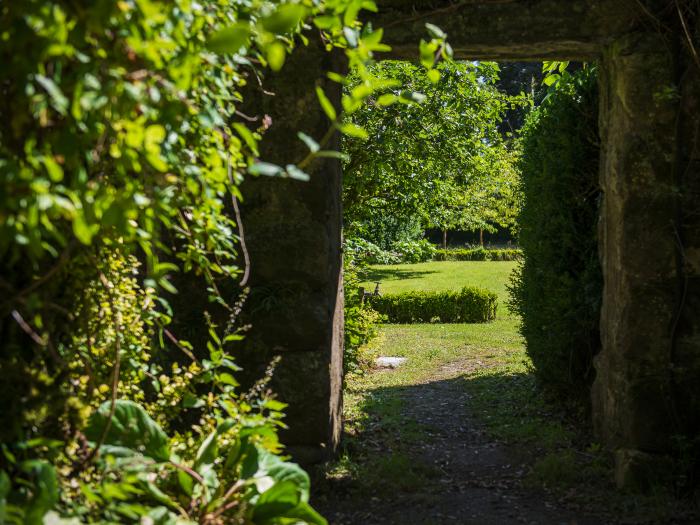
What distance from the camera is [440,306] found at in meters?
14.9

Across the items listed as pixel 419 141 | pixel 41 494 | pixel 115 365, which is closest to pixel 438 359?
pixel 419 141

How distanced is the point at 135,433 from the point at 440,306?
12764mm

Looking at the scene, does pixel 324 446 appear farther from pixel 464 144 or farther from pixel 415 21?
pixel 464 144

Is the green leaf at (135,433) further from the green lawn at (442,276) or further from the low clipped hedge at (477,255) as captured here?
the low clipped hedge at (477,255)

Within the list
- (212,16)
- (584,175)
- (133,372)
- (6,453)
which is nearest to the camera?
(6,453)

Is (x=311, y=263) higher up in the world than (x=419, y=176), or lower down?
lower down

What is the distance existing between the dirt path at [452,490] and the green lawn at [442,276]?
40.3ft

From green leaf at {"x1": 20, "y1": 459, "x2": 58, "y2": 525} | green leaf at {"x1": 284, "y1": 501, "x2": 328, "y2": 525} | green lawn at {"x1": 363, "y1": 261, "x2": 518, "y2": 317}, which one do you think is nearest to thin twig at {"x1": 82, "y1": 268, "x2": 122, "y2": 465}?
green leaf at {"x1": 20, "y1": 459, "x2": 58, "y2": 525}

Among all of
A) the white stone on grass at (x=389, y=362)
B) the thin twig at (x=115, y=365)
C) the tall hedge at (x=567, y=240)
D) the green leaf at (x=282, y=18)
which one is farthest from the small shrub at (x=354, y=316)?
the green leaf at (x=282, y=18)

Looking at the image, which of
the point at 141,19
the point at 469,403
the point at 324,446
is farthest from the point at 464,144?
the point at 141,19

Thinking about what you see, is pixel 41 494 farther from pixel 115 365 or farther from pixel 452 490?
pixel 452 490

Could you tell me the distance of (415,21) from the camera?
4418mm

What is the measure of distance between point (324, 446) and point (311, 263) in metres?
1.17

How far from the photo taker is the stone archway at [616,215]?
4.24 m
